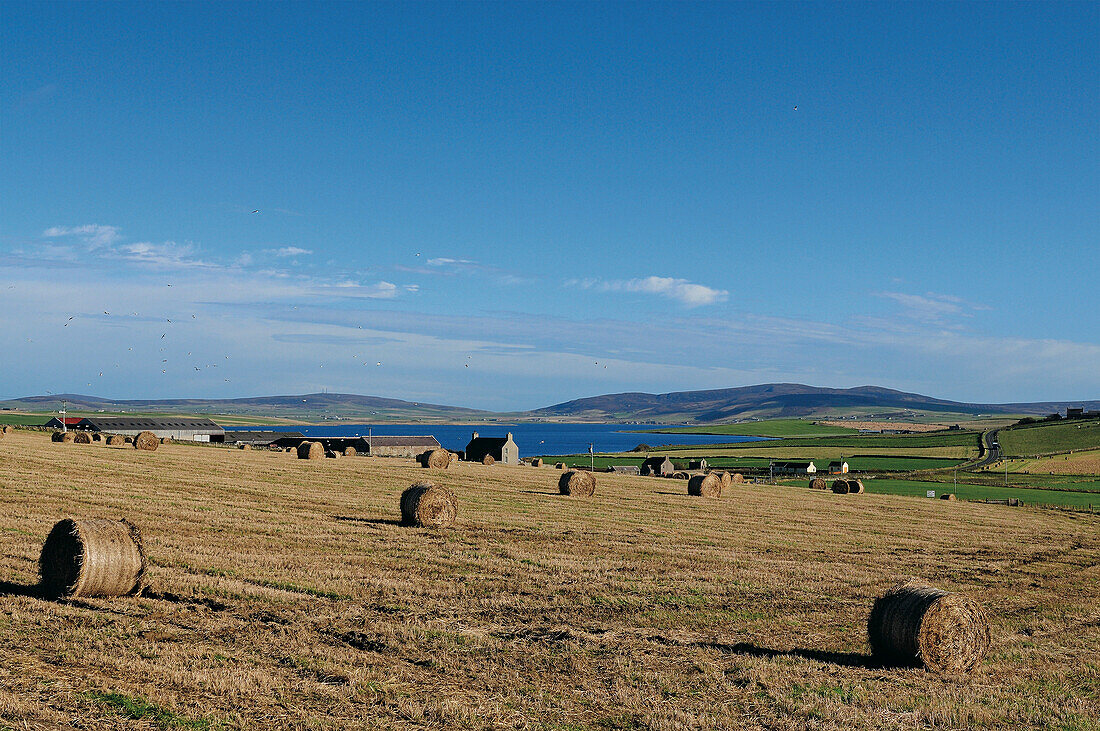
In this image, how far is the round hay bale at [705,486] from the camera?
49.8 m

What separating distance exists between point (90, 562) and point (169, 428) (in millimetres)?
130866

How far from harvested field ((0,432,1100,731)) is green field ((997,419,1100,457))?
117 m

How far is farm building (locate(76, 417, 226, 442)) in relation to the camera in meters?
128

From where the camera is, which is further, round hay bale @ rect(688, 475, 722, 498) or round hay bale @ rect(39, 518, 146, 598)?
round hay bale @ rect(688, 475, 722, 498)

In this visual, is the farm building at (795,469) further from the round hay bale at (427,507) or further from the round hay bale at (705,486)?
the round hay bale at (427,507)

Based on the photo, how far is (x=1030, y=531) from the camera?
39.0 m

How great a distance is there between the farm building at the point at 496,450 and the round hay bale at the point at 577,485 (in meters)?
56.0

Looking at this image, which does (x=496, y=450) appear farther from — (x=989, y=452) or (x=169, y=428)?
(x=989, y=452)

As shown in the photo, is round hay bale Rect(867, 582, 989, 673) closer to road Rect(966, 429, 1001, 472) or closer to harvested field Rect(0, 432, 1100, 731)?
harvested field Rect(0, 432, 1100, 731)

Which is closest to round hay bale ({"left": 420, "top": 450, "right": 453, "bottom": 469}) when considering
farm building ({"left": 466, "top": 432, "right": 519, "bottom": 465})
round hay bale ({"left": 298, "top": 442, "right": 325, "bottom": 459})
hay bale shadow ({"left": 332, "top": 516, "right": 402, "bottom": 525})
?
round hay bale ({"left": 298, "top": 442, "right": 325, "bottom": 459})

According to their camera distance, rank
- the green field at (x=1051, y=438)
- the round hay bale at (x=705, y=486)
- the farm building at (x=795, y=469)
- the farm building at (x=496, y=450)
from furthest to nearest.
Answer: the green field at (x=1051, y=438) → the farm building at (x=795, y=469) → the farm building at (x=496, y=450) → the round hay bale at (x=705, y=486)

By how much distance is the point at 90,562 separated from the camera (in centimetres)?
1515

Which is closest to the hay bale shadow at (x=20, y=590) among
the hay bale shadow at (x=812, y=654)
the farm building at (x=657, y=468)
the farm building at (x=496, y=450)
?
the hay bale shadow at (x=812, y=654)

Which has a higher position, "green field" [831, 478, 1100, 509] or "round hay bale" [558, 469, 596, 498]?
"round hay bale" [558, 469, 596, 498]
